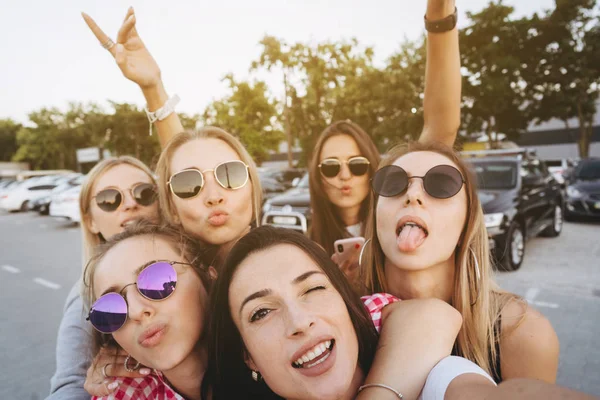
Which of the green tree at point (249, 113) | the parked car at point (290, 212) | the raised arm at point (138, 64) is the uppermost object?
the green tree at point (249, 113)

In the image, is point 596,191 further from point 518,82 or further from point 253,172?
point 518,82

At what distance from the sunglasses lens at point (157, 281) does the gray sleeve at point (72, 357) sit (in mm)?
592

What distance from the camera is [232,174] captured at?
6.82 ft

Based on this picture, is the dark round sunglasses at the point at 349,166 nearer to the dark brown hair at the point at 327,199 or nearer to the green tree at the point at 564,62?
the dark brown hair at the point at 327,199

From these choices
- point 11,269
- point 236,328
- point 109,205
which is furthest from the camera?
point 11,269

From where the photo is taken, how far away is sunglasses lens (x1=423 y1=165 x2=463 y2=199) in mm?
1620

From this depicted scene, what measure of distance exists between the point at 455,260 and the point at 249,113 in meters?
21.6

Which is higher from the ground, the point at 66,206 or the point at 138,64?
the point at 138,64

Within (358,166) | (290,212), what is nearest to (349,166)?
(358,166)

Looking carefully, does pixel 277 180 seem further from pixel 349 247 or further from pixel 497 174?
pixel 349 247

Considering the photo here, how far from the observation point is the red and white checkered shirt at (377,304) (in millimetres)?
1542

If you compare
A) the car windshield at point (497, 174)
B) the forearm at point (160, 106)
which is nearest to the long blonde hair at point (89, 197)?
the forearm at point (160, 106)

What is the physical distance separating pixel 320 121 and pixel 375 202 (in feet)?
63.6

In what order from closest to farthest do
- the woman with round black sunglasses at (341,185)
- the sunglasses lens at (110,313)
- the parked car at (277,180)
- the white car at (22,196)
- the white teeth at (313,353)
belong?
the white teeth at (313,353) → the sunglasses lens at (110,313) → the woman with round black sunglasses at (341,185) → the parked car at (277,180) → the white car at (22,196)
